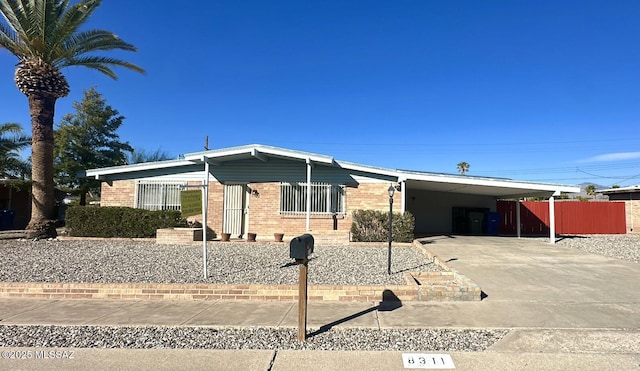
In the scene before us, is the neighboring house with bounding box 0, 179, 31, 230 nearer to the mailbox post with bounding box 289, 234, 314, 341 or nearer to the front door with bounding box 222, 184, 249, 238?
the front door with bounding box 222, 184, 249, 238

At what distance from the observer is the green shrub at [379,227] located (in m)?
13.2

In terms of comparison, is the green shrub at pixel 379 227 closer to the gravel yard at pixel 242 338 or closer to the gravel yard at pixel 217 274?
the gravel yard at pixel 217 274

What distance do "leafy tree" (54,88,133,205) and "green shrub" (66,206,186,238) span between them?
889 cm

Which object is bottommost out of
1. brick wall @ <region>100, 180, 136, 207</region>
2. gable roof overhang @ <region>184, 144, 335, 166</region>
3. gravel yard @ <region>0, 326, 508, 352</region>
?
gravel yard @ <region>0, 326, 508, 352</region>

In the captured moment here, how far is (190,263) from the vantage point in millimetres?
9203

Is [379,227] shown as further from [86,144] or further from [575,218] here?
[86,144]

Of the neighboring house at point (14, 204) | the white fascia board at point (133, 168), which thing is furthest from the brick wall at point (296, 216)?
the neighboring house at point (14, 204)

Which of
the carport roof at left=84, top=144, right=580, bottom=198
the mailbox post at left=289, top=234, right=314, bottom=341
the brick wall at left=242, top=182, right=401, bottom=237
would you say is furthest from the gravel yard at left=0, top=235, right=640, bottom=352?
the carport roof at left=84, top=144, right=580, bottom=198

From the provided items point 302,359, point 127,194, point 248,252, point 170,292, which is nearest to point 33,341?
point 170,292

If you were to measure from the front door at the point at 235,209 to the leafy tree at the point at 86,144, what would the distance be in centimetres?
1137

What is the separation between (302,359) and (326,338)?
2.09ft

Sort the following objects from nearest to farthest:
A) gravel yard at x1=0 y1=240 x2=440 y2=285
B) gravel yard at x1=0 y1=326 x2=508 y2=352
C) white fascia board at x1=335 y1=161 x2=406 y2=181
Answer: gravel yard at x1=0 y1=326 x2=508 y2=352, gravel yard at x1=0 y1=240 x2=440 y2=285, white fascia board at x1=335 y1=161 x2=406 y2=181

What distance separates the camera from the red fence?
20.1m

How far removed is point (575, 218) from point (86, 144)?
91.6ft
